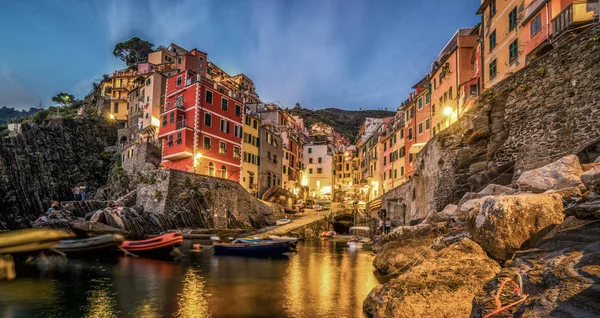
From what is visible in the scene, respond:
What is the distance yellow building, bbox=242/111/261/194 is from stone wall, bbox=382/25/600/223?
3400 centimetres

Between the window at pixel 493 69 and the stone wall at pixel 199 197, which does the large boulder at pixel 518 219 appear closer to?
the window at pixel 493 69

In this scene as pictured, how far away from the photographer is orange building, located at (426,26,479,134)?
35.8m

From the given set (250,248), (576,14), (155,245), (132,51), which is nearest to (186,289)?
(155,245)

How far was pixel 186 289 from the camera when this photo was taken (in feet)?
47.6

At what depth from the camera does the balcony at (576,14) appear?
20656 millimetres

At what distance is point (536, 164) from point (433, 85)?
98.6 ft

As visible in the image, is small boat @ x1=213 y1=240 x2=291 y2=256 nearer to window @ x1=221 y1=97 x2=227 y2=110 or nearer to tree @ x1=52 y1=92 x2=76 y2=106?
window @ x1=221 y1=97 x2=227 y2=110

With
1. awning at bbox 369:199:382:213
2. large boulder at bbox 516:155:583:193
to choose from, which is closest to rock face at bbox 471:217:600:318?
large boulder at bbox 516:155:583:193

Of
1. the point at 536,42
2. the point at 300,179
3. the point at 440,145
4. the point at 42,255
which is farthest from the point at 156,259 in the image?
the point at 300,179

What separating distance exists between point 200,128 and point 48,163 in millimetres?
31945

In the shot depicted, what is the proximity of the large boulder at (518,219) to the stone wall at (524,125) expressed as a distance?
23.7 ft

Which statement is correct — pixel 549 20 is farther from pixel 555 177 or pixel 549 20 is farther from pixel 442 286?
pixel 442 286

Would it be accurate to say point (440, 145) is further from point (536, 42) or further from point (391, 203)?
point (391, 203)

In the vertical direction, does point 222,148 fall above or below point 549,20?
below
